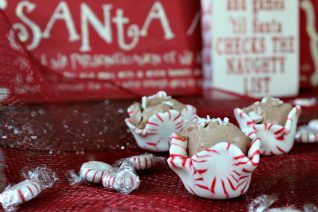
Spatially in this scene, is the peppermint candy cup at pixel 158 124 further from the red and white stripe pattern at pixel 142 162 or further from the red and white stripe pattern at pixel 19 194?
the red and white stripe pattern at pixel 19 194

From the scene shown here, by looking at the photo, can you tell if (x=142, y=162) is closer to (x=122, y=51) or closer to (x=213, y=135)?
(x=213, y=135)

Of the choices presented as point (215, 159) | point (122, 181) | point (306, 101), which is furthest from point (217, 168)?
point (306, 101)

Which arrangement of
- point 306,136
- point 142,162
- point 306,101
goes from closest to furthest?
point 142,162 → point 306,136 → point 306,101

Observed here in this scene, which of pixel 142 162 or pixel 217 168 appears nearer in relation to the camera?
pixel 217 168

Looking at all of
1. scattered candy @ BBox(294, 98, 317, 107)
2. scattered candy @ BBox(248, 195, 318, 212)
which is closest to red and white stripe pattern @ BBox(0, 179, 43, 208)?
scattered candy @ BBox(248, 195, 318, 212)

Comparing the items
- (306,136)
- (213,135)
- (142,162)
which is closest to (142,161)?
(142,162)

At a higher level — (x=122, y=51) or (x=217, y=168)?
(x=122, y=51)

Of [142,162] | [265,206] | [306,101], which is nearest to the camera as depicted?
[265,206]

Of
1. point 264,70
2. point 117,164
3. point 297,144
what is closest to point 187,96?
point 264,70
